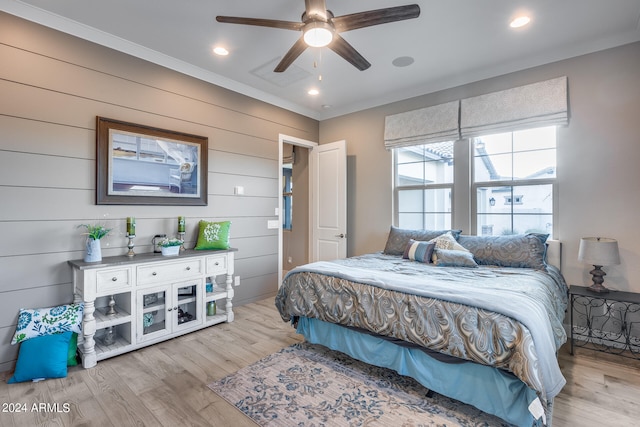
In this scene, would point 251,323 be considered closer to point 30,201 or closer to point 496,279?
point 30,201

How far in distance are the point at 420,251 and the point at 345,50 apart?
6.64 feet

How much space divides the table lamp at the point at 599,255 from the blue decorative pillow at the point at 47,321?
13.9 ft

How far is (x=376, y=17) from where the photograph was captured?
200cm

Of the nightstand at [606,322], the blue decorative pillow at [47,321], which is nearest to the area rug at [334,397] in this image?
the blue decorative pillow at [47,321]

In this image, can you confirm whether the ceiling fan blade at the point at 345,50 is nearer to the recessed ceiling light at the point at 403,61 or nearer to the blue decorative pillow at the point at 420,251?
the recessed ceiling light at the point at 403,61

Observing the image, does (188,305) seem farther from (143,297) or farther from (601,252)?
(601,252)

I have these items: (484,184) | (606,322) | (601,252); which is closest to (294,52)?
(484,184)

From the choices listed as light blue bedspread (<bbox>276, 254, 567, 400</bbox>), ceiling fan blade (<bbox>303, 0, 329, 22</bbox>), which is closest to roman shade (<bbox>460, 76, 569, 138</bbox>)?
light blue bedspread (<bbox>276, 254, 567, 400</bbox>)

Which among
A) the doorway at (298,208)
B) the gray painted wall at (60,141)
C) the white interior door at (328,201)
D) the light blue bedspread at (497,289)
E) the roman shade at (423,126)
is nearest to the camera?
the light blue bedspread at (497,289)

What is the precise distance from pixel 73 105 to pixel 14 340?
190 cm

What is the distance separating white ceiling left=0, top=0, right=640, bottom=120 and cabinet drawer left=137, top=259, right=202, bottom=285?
2.08m

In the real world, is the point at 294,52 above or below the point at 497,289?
above

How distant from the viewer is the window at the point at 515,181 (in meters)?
3.21

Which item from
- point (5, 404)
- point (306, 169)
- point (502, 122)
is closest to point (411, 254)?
point (502, 122)
